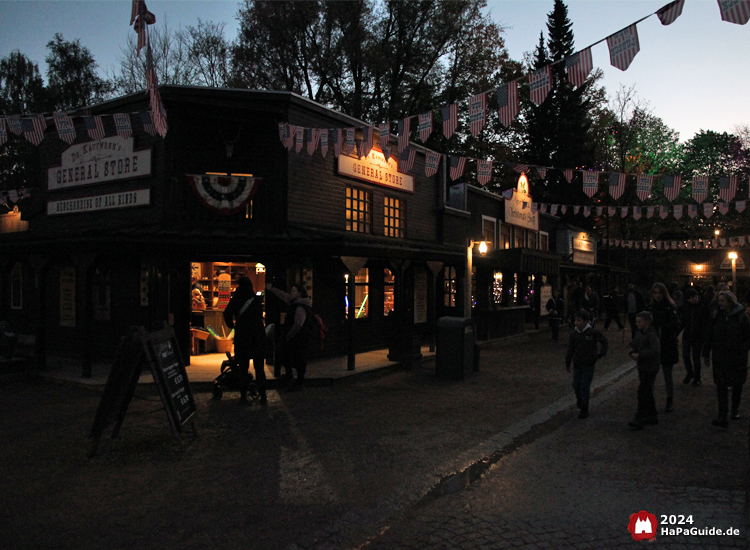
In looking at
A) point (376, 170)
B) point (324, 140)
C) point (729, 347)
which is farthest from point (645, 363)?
point (376, 170)

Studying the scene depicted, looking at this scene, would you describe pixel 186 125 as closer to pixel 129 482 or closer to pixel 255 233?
pixel 255 233

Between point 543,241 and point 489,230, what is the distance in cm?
747

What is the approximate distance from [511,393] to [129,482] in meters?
6.60

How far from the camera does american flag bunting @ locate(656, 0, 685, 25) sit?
661 centimetres

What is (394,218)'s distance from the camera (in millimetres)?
16750

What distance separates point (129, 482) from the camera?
5.18 meters

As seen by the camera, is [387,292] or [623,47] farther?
[387,292]

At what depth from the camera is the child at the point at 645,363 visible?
7.00 metres

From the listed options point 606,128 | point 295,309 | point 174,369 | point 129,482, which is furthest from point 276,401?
point 606,128

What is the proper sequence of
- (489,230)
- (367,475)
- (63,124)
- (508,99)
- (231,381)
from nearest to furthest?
(367,475) < (231,381) < (508,99) < (63,124) < (489,230)

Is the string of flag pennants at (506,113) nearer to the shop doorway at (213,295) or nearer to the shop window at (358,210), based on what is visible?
the shop window at (358,210)

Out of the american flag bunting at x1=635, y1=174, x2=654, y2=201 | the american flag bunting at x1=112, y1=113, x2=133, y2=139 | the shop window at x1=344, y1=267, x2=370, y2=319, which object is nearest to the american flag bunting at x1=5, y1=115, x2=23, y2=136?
the american flag bunting at x1=112, y1=113, x2=133, y2=139

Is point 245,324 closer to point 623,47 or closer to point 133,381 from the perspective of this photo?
point 133,381

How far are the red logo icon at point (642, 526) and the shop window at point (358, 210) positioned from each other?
442 inches
